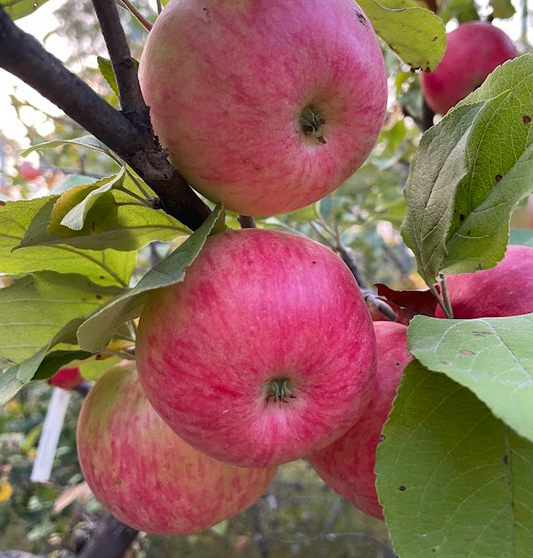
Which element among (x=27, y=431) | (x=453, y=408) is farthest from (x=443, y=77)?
(x=27, y=431)

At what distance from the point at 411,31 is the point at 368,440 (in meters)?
0.55

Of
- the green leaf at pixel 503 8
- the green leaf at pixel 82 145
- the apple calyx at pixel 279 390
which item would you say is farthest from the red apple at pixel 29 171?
the apple calyx at pixel 279 390

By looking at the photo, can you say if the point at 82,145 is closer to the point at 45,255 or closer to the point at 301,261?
the point at 45,255

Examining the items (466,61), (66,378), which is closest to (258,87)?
(466,61)

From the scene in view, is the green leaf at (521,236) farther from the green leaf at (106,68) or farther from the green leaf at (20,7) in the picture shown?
the green leaf at (20,7)

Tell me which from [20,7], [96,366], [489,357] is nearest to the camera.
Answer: [489,357]

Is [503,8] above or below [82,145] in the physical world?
below

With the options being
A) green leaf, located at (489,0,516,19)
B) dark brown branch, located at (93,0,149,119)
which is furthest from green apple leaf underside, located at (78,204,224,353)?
green leaf, located at (489,0,516,19)

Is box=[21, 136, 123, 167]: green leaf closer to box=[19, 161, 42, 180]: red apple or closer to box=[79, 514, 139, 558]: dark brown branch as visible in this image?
box=[79, 514, 139, 558]: dark brown branch

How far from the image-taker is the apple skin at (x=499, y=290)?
27.2 inches

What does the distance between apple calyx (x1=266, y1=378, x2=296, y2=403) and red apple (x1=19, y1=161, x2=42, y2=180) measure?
8.85 ft

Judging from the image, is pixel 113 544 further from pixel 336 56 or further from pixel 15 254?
pixel 336 56

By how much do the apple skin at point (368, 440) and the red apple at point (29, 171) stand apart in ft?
8.74

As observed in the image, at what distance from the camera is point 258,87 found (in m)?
0.54
